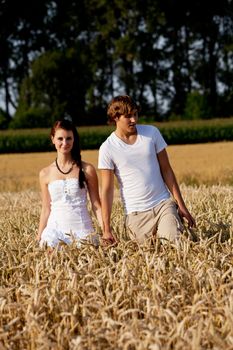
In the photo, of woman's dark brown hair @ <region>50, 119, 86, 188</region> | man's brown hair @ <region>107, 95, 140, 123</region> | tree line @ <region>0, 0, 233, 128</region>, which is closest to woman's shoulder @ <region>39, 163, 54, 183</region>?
woman's dark brown hair @ <region>50, 119, 86, 188</region>

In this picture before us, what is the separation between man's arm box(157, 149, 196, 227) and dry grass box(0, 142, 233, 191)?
840 cm

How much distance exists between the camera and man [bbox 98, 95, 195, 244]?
593cm

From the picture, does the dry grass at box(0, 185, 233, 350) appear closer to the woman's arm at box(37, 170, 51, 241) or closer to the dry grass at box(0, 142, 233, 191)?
the woman's arm at box(37, 170, 51, 241)

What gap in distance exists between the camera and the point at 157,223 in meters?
6.07

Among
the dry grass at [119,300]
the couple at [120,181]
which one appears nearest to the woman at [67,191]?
the couple at [120,181]

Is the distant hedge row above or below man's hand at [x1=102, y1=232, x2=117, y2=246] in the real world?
below

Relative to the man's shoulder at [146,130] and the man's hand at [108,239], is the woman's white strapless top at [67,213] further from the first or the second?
the man's shoulder at [146,130]

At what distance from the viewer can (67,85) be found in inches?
2263

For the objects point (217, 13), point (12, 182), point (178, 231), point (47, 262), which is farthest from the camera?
point (217, 13)

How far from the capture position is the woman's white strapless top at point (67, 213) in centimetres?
594

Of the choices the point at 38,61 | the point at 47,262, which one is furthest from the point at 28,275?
the point at 38,61

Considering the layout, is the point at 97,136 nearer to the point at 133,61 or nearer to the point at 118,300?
the point at 133,61

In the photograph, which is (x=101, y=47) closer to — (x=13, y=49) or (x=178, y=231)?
(x=13, y=49)

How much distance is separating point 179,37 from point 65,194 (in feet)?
181
